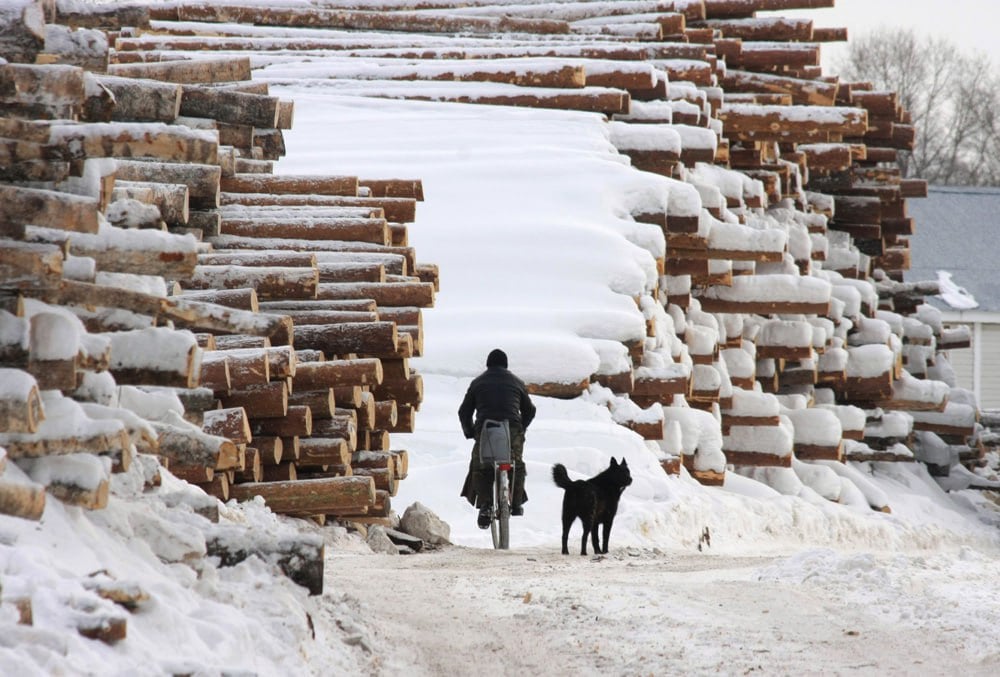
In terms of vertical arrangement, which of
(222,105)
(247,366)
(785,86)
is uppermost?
(785,86)

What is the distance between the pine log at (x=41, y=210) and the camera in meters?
6.24

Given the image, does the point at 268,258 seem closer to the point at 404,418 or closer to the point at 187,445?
the point at 404,418

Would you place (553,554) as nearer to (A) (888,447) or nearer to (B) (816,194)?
(A) (888,447)

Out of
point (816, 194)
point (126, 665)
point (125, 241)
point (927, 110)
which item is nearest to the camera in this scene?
point (126, 665)

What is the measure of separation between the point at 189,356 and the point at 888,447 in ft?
61.4

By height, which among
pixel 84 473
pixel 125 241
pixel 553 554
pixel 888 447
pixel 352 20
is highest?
pixel 352 20

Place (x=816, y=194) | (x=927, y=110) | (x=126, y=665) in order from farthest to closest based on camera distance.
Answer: (x=927, y=110) → (x=816, y=194) → (x=126, y=665)

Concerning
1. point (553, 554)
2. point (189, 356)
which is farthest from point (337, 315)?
point (189, 356)

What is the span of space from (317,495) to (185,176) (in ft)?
9.81

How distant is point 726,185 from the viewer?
2225cm

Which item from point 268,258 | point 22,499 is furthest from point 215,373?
point 22,499

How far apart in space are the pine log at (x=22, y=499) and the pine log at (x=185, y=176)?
4136 mm

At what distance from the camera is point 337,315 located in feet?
41.5

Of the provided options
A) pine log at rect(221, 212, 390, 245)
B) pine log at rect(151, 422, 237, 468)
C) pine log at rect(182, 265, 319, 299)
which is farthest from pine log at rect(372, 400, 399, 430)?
pine log at rect(151, 422, 237, 468)
